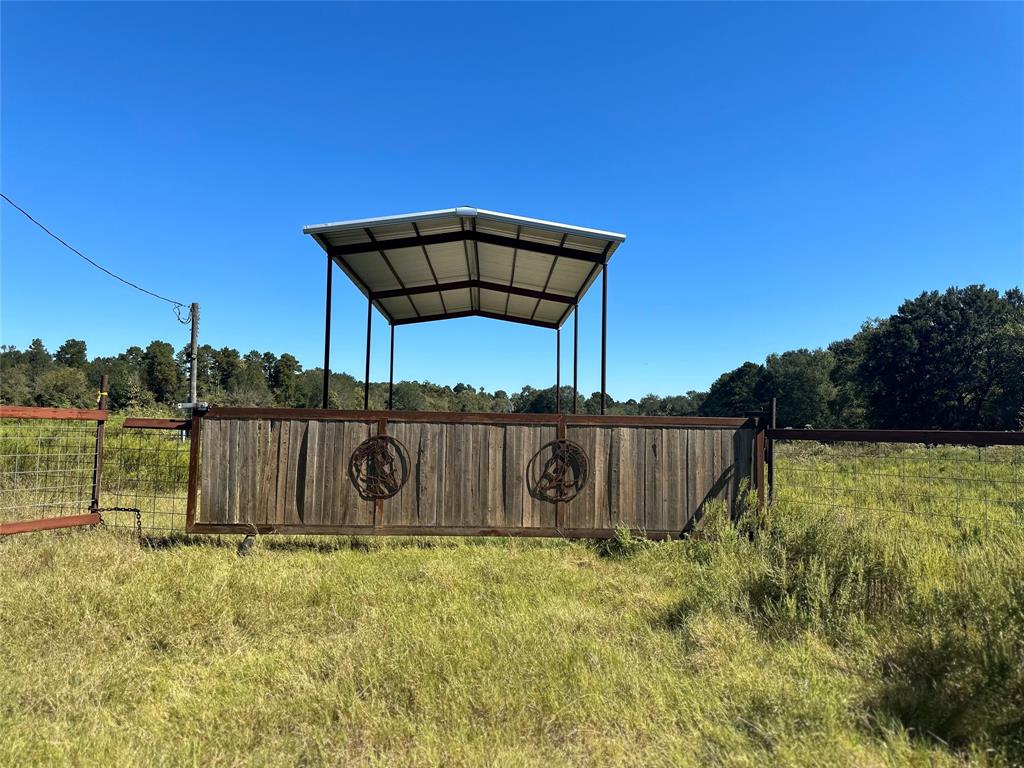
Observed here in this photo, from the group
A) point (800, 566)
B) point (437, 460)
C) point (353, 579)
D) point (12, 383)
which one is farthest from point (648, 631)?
point (12, 383)

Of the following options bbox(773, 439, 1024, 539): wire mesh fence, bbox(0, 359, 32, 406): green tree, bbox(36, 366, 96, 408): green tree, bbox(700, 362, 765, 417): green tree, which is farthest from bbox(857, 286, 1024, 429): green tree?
bbox(0, 359, 32, 406): green tree

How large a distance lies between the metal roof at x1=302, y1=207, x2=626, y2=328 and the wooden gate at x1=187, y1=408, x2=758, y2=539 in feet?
8.97

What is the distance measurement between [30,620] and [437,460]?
3.78m

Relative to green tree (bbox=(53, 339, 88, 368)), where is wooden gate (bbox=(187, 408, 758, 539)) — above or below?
below

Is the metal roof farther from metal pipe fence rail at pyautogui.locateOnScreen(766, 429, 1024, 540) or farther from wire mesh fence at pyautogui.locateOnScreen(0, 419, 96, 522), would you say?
wire mesh fence at pyautogui.locateOnScreen(0, 419, 96, 522)

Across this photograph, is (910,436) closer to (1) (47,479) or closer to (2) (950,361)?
(1) (47,479)

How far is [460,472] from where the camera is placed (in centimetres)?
669

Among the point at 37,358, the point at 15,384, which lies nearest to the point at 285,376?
the point at 15,384

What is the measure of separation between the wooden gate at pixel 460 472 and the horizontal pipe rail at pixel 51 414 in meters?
1.37

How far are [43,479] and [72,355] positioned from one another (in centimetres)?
10592

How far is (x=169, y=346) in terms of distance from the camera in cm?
8319

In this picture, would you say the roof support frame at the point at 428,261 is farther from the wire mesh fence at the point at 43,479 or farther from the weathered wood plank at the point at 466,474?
the wire mesh fence at the point at 43,479

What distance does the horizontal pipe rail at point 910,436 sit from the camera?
4887 millimetres

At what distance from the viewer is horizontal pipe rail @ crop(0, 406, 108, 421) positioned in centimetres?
575
